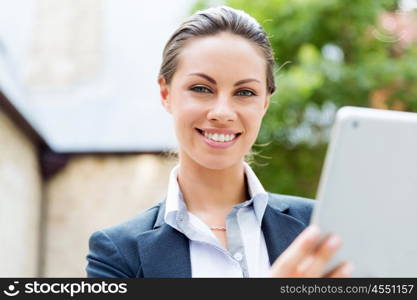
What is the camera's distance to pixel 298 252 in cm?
128

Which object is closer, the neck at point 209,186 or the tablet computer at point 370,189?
the tablet computer at point 370,189

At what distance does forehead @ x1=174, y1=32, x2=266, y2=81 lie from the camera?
1822 millimetres

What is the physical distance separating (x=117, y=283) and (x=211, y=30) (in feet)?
2.33

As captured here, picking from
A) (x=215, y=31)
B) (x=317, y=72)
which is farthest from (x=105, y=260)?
(x=317, y=72)

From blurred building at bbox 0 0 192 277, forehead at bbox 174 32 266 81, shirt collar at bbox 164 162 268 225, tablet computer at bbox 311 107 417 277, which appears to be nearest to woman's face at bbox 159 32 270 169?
forehead at bbox 174 32 266 81

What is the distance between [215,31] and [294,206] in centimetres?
54

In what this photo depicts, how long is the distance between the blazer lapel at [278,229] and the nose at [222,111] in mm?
306

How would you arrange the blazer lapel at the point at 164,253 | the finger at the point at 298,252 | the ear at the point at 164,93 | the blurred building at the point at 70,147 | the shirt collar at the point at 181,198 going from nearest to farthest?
1. the finger at the point at 298,252
2. the blazer lapel at the point at 164,253
3. the shirt collar at the point at 181,198
4. the ear at the point at 164,93
5. the blurred building at the point at 70,147

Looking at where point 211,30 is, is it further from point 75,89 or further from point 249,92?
point 75,89

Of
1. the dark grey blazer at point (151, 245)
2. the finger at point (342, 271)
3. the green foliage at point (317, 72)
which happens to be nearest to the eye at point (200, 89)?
the dark grey blazer at point (151, 245)

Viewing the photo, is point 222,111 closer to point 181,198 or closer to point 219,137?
point 219,137

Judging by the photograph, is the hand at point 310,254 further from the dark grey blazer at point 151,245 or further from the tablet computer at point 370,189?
the dark grey blazer at point 151,245

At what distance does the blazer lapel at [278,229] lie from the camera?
187 cm

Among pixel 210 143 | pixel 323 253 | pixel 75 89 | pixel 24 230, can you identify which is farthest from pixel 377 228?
pixel 75 89
